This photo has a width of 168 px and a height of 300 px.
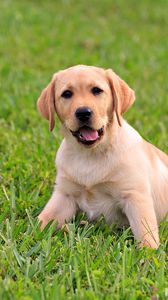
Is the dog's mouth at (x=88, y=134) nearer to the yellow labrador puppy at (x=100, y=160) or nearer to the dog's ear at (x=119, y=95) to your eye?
the yellow labrador puppy at (x=100, y=160)

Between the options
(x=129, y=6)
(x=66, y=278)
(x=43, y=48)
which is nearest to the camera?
(x=66, y=278)

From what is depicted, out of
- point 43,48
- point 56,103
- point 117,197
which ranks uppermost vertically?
point 56,103

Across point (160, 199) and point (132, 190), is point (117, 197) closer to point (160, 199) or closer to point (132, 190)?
point (132, 190)

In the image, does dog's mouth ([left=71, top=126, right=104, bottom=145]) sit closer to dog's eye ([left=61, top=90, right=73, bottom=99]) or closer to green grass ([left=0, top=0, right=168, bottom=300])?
dog's eye ([left=61, top=90, right=73, bottom=99])

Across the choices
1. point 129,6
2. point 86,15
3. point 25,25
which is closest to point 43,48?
point 25,25

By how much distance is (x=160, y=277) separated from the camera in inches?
136

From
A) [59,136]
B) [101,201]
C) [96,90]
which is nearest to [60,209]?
[101,201]

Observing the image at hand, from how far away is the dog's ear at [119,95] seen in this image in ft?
14.5

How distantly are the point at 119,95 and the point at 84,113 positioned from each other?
16.1 inches

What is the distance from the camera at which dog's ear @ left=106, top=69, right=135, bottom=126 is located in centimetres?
443

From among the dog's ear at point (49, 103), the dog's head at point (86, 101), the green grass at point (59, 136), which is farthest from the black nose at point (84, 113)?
the green grass at point (59, 136)

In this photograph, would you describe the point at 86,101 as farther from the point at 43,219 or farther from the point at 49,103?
the point at 43,219

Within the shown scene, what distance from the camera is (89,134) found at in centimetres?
434

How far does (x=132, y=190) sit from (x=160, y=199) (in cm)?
43
